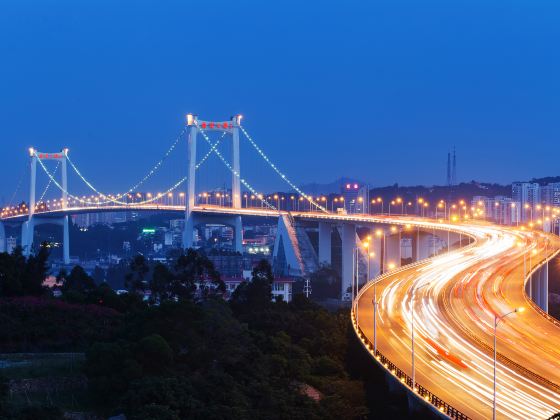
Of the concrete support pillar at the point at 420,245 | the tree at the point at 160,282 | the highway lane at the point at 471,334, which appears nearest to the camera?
the highway lane at the point at 471,334

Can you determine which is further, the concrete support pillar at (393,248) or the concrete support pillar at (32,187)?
the concrete support pillar at (32,187)

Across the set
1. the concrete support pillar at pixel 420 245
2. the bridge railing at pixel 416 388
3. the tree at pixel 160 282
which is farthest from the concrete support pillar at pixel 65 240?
the bridge railing at pixel 416 388

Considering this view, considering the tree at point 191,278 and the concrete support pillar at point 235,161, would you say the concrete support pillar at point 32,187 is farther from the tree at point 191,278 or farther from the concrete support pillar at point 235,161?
the tree at point 191,278

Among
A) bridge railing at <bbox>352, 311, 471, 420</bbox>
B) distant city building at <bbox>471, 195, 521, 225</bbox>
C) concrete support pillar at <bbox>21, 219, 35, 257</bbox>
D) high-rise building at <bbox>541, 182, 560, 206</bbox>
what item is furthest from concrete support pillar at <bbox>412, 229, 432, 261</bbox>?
concrete support pillar at <bbox>21, 219, 35, 257</bbox>

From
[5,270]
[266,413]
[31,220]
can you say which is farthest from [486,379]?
[31,220]

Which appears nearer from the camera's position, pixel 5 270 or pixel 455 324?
pixel 455 324

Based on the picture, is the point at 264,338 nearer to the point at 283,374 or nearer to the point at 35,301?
the point at 283,374
